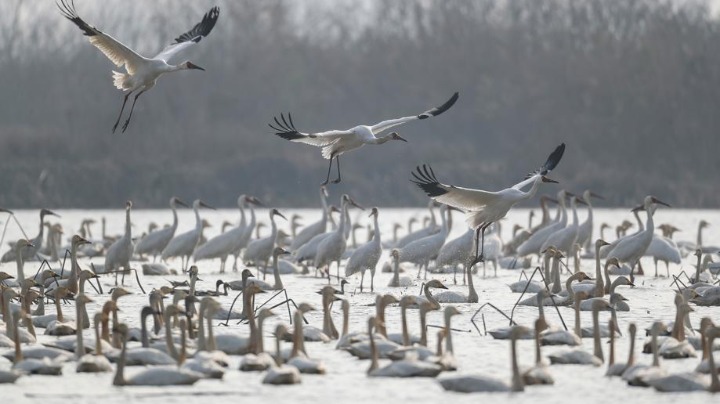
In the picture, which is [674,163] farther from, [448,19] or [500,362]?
[500,362]

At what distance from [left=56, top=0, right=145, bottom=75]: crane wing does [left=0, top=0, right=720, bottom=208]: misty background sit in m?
27.3

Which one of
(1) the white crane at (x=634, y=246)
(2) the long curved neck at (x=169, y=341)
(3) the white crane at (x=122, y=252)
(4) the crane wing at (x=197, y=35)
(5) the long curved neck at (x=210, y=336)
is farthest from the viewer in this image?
(3) the white crane at (x=122, y=252)

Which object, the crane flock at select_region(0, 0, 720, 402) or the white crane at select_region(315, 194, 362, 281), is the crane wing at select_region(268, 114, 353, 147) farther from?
the white crane at select_region(315, 194, 362, 281)

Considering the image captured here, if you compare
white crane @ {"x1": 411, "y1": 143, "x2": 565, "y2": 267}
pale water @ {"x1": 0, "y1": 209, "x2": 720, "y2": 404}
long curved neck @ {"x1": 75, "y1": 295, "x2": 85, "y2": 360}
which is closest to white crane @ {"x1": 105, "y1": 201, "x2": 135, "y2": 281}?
pale water @ {"x1": 0, "y1": 209, "x2": 720, "y2": 404}

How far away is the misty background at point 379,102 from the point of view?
43656mm

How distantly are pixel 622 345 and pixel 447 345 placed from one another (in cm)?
173

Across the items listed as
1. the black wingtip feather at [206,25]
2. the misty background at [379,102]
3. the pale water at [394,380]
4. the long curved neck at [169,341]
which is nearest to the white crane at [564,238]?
the pale water at [394,380]

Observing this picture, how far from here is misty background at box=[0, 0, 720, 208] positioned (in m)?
43.7

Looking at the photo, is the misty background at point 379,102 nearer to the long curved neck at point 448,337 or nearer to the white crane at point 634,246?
the white crane at point 634,246

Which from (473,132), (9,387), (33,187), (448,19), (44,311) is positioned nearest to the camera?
(9,387)

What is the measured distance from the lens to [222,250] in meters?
19.6

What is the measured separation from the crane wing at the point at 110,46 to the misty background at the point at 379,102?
27274 millimetres

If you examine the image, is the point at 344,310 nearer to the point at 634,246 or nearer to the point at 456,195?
the point at 456,195

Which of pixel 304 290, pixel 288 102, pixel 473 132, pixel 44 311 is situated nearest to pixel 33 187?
pixel 288 102
